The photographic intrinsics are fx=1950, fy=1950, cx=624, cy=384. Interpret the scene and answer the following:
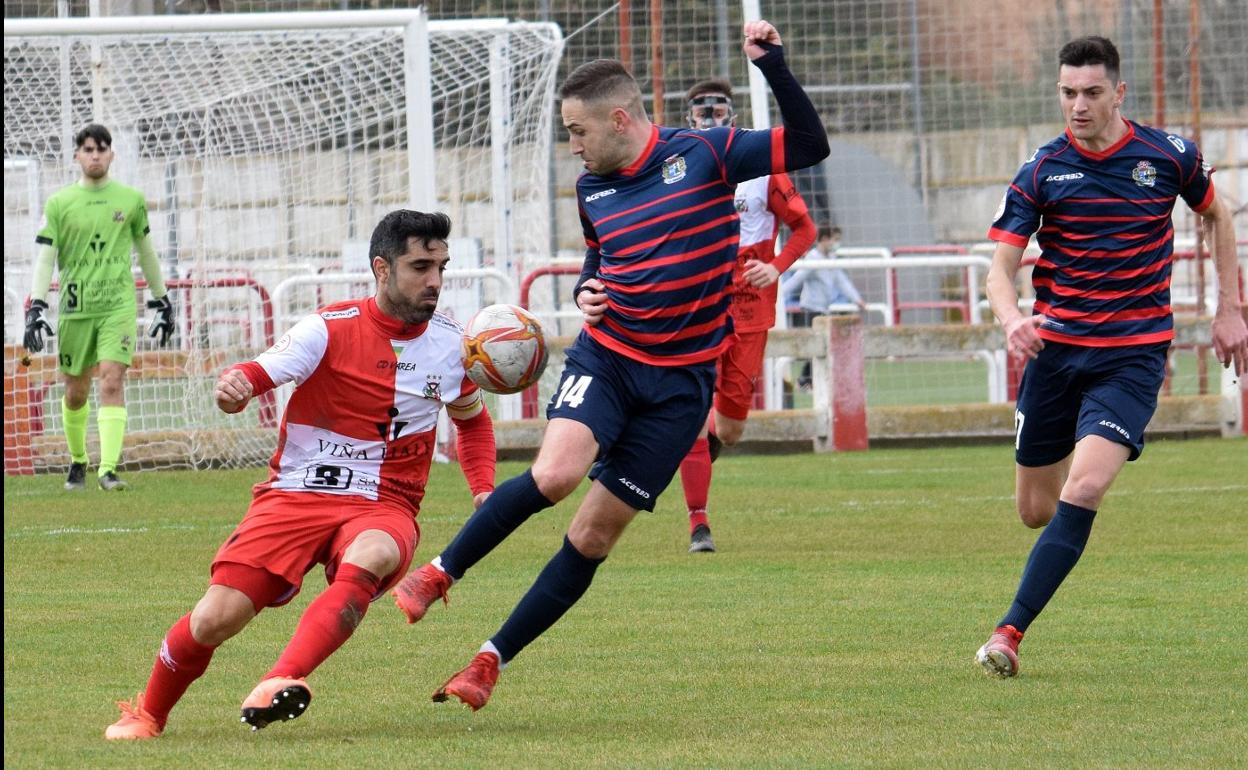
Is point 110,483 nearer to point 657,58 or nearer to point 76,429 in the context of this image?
point 76,429

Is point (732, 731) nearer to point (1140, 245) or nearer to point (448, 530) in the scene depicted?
point (1140, 245)

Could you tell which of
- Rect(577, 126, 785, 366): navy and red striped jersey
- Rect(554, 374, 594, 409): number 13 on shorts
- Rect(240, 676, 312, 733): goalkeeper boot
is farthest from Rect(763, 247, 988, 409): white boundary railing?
Rect(240, 676, 312, 733): goalkeeper boot

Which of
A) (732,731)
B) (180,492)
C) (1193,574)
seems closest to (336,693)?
(732,731)

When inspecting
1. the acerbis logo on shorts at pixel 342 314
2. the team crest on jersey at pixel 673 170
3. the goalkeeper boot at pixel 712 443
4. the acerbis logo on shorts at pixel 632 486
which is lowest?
the goalkeeper boot at pixel 712 443

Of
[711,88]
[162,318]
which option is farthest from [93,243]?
[711,88]

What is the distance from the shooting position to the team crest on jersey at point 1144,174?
21.3 feet

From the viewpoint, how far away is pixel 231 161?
1514cm

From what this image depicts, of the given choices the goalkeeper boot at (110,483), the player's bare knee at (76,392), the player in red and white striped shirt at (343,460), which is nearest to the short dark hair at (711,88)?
the player in red and white striped shirt at (343,460)

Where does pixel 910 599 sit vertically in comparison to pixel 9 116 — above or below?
below

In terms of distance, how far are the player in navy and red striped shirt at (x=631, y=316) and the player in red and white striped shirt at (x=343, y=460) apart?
0.26 metres

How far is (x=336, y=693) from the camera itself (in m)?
5.79

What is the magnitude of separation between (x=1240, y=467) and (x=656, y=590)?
651cm

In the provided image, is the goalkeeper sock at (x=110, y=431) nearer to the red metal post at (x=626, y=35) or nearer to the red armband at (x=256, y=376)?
the red metal post at (x=626, y=35)

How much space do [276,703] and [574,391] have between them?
4.61 feet
